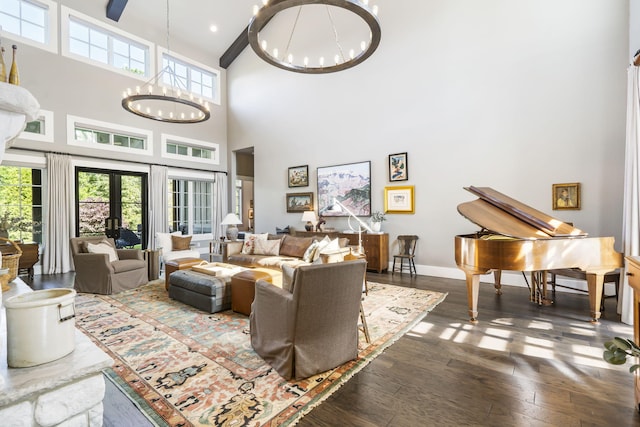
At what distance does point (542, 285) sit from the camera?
397 cm

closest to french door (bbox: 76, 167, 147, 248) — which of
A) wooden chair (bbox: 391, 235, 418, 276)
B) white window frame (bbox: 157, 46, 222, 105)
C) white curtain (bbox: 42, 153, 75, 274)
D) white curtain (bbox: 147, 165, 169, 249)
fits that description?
white curtain (bbox: 147, 165, 169, 249)

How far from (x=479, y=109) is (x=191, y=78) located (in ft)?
26.3

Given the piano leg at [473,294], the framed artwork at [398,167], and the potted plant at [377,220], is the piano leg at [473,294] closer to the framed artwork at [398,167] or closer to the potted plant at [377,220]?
the potted plant at [377,220]

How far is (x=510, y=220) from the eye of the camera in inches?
130

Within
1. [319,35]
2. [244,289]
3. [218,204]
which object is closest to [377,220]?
[244,289]

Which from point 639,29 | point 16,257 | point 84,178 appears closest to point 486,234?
point 639,29

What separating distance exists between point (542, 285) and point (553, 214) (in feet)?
4.50

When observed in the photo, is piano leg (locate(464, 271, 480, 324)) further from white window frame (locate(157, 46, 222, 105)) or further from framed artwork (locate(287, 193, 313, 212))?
white window frame (locate(157, 46, 222, 105))

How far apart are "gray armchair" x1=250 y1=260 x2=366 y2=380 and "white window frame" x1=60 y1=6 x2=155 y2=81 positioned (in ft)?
25.8

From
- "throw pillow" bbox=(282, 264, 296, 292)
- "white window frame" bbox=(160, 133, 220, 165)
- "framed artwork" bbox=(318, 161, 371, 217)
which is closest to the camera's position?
"throw pillow" bbox=(282, 264, 296, 292)

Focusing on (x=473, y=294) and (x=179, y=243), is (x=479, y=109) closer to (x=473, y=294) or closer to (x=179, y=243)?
(x=473, y=294)

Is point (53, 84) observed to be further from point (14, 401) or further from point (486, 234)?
point (486, 234)

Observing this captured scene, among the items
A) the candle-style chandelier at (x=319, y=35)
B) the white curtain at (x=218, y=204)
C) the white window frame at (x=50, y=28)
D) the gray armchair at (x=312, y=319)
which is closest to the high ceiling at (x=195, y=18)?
the candle-style chandelier at (x=319, y=35)

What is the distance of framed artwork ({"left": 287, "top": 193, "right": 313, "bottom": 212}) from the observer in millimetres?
7629
